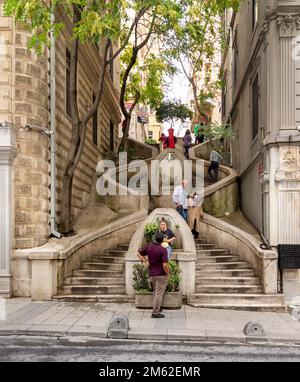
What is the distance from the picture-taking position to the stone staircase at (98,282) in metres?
11.9

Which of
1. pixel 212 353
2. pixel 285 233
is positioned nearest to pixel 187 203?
pixel 285 233

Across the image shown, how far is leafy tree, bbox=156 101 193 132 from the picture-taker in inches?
1524

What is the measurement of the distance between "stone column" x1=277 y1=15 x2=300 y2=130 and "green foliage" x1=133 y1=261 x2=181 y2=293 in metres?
5.23

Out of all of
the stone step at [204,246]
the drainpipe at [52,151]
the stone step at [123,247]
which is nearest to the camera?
the drainpipe at [52,151]

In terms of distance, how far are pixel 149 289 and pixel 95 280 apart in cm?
186

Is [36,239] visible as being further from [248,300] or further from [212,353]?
[212,353]

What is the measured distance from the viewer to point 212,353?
26.1ft

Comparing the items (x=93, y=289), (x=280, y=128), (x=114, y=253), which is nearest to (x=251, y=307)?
(x=93, y=289)

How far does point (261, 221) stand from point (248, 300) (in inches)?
153

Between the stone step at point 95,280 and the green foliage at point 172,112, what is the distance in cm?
2760

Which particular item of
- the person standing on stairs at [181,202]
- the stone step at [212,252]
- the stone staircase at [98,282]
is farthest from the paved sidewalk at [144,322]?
the person standing on stairs at [181,202]

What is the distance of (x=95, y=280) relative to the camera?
1248 cm

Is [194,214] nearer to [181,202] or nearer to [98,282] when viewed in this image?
[181,202]

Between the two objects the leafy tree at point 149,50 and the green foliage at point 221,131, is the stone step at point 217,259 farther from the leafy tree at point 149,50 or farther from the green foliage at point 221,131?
the green foliage at point 221,131
